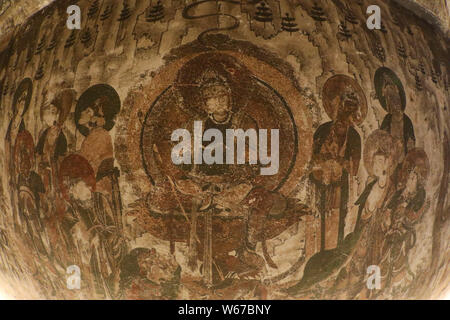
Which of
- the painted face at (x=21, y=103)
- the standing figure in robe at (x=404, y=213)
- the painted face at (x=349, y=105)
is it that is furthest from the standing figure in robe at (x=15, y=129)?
the standing figure in robe at (x=404, y=213)

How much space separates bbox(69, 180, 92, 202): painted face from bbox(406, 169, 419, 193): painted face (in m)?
2.48

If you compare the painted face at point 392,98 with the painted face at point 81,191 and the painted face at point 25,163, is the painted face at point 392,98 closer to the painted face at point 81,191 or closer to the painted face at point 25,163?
the painted face at point 81,191

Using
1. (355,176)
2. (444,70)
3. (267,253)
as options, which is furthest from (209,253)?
(444,70)

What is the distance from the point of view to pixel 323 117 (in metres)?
4.74

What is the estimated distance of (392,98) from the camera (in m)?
4.91

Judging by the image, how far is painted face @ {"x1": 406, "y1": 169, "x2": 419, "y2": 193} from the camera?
16.2 feet

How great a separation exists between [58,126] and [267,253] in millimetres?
1877

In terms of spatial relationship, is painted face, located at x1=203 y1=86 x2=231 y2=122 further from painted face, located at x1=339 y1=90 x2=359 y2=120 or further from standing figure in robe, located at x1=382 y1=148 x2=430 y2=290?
standing figure in robe, located at x1=382 y1=148 x2=430 y2=290

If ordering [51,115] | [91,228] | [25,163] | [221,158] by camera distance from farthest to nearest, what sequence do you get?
1. [25,163]
2. [51,115]
3. [91,228]
4. [221,158]

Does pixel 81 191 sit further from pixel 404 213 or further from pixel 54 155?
pixel 404 213

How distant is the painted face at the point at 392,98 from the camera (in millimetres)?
4891

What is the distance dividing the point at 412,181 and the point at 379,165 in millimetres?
340

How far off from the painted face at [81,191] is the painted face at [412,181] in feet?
8.13

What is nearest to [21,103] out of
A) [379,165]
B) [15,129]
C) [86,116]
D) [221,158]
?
[15,129]
